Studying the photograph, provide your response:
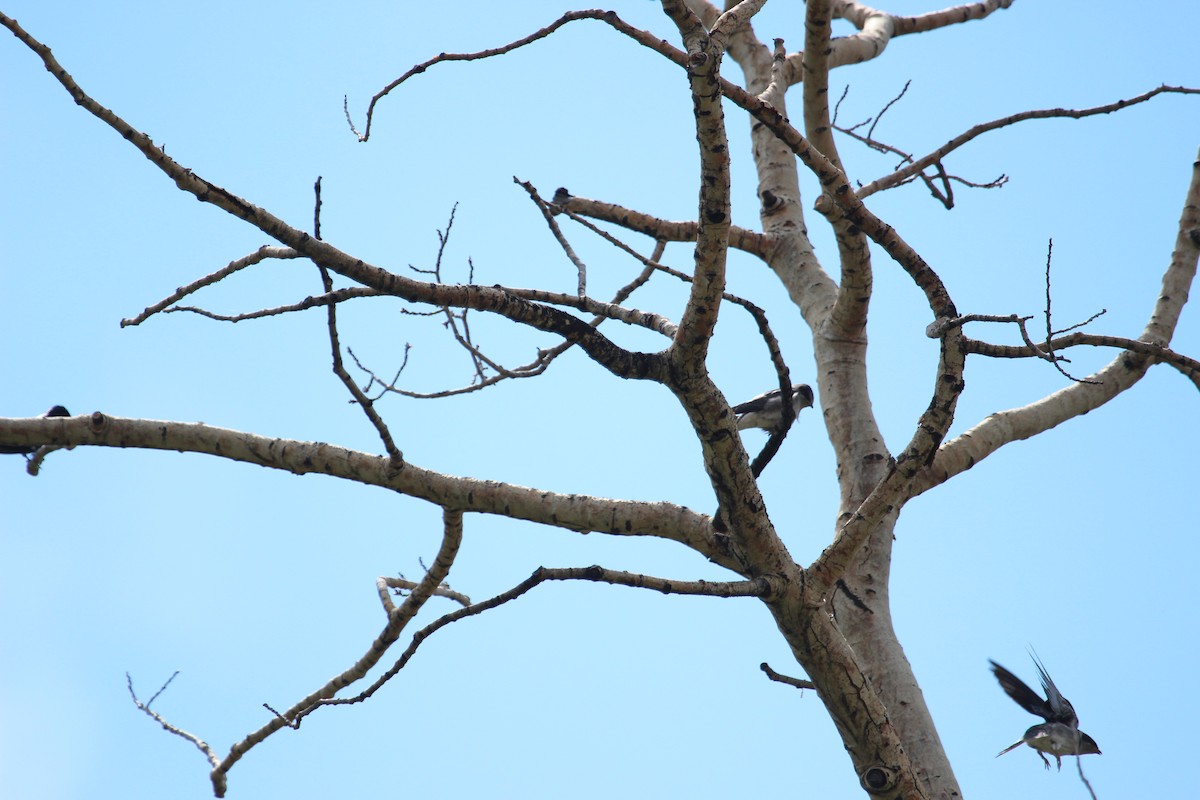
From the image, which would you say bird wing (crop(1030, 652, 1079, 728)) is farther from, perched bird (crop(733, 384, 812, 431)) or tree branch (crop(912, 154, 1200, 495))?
perched bird (crop(733, 384, 812, 431))

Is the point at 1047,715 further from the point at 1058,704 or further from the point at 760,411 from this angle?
the point at 760,411

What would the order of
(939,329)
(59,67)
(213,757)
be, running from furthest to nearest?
(213,757) → (939,329) → (59,67)

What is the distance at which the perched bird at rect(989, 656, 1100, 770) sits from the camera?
4367mm

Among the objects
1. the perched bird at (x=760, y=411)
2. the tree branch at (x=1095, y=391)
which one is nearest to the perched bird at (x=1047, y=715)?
the tree branch at (x=1095, y=391)

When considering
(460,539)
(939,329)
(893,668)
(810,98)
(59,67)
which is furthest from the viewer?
(810,98)

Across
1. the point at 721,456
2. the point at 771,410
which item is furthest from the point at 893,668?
the point at 771,410

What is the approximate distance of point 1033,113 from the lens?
4.96 meters

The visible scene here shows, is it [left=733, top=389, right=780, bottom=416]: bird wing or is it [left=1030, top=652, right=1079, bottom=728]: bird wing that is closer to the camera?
[left=1030, top=652, right=1079, bottom=728]: bird wing

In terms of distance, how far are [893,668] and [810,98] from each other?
8.95 ft

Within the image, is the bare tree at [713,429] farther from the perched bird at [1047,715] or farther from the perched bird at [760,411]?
the perched bird at [760,411]

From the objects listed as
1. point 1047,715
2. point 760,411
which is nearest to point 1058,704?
point 1047,715

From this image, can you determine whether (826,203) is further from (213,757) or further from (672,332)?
(213,757)

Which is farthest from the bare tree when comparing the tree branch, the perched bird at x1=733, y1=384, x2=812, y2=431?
the perched bird at x1=733, y1=384, x2=812, y2=431

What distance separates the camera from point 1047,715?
4441mm
